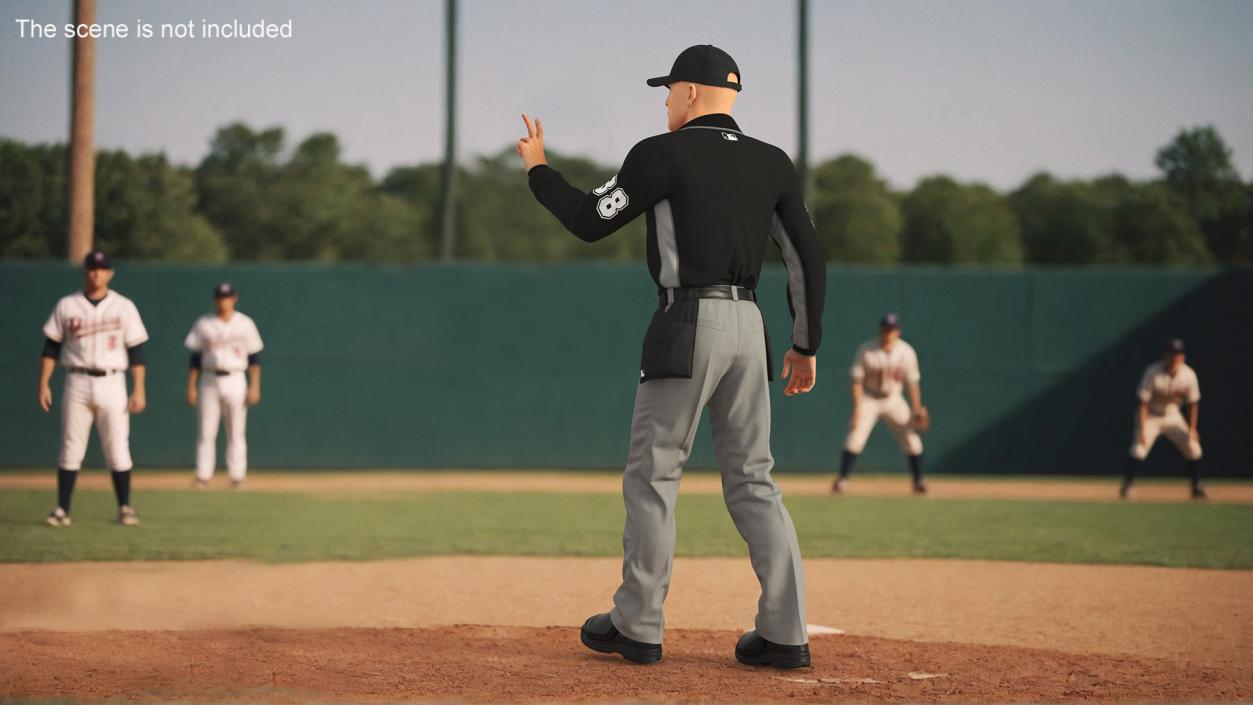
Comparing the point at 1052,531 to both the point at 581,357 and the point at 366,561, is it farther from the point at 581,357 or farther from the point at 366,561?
the point at 581,357

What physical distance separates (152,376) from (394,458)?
2912mm

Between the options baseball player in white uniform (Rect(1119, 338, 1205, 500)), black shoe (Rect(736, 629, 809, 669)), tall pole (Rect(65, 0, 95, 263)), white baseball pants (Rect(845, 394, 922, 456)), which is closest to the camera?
black shoe (Rect(736, 629, 809, 669))

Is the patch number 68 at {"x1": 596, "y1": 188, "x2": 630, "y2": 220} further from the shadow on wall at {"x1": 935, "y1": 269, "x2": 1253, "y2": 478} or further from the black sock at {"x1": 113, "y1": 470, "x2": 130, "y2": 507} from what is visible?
the shadow on wall at {"x1": 935, "y1": 269, "x2": 1253, "y2": 478}

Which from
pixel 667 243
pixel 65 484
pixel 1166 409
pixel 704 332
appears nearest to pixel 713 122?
pixel 667 243

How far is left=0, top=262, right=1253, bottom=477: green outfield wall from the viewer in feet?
51.4

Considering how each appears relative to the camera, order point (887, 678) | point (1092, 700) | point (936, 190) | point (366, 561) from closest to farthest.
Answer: point (1092, 700) < point (887, 678) < point (366, 561) < point (936, 190)

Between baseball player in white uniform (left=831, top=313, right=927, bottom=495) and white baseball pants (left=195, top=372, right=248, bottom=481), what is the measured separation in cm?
581

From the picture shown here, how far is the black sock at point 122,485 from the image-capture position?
9516mm

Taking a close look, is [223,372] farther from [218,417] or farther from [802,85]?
[802,85]

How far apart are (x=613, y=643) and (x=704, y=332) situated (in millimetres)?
1127

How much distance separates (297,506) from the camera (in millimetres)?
11484

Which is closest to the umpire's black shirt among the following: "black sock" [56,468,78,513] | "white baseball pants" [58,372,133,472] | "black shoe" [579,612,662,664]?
"black shoe" [579,612,662,664]

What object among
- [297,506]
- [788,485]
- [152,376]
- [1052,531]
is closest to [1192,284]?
[788,485]

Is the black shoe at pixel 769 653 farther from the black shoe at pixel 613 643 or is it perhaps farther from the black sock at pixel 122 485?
the black sock at pixel 122 485
